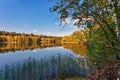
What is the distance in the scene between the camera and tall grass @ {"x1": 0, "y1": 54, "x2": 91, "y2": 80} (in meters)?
23.3

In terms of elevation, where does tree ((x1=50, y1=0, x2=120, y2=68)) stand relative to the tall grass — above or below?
above

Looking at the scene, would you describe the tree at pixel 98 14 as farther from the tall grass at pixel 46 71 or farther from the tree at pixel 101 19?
the tall grass at pixel 46 71

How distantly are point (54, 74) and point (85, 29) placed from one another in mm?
13410

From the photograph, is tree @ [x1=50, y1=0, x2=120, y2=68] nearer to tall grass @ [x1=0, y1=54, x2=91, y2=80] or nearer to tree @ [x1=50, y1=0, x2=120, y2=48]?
tree @ [x1=50, y1=0, x2=120, y2=48]

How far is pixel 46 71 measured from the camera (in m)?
25.5

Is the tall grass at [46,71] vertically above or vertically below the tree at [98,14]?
below

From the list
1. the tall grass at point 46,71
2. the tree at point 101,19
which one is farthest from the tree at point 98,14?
the tall grass at point 46,71

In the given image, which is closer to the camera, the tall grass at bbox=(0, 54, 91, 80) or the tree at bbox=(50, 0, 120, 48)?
the tree at bbox=(50, 0, 120, 48)

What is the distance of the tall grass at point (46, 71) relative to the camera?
23.3 meters

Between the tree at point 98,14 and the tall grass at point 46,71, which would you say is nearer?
the tree at point 98,14

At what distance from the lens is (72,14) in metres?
11.5

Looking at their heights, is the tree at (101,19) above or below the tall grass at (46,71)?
above

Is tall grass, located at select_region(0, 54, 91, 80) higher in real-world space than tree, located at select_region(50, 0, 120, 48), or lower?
lower

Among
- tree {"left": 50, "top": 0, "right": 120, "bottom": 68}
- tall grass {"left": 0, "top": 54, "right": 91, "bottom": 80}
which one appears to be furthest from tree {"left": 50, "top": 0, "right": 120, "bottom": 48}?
tall grass {"left": 0, "top": 54, "right": 91, "bottom": 80}
